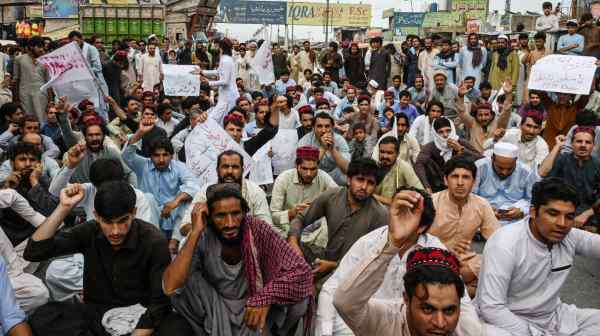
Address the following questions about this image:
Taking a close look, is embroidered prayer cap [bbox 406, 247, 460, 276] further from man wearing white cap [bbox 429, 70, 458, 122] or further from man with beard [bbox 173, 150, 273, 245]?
man wearing white cap [bbox 429, 70, 458, 122]

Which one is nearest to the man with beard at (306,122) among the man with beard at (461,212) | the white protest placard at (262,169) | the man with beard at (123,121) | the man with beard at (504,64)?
the white protest placard at (262,169)

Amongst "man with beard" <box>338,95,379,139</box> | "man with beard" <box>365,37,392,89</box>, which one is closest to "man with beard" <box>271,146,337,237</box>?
"man with beard" <box>338,95,379,139</box>

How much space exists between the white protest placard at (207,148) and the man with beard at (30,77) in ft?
13.8

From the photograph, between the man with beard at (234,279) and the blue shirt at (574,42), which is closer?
the man with beard at (234,279)

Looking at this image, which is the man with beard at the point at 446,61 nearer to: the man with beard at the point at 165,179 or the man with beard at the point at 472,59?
the man with beard at the point at 472,59

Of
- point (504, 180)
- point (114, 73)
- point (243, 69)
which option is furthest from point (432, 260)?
point (243, 69)

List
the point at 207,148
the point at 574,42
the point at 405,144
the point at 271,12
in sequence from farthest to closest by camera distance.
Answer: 1. the point at 271,12
2. the point at 574,42
3. the point at 405,144
4. the point at 207,148

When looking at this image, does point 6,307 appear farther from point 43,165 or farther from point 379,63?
point 379,63

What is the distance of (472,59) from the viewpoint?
11.6 m

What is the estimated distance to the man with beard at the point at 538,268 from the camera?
2.92 meters

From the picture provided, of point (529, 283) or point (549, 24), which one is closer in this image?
point (529, 283)

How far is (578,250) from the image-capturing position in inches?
123

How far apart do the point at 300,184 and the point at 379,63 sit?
870cm

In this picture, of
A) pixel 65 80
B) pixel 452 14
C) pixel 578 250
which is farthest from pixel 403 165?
pixel 452 14
